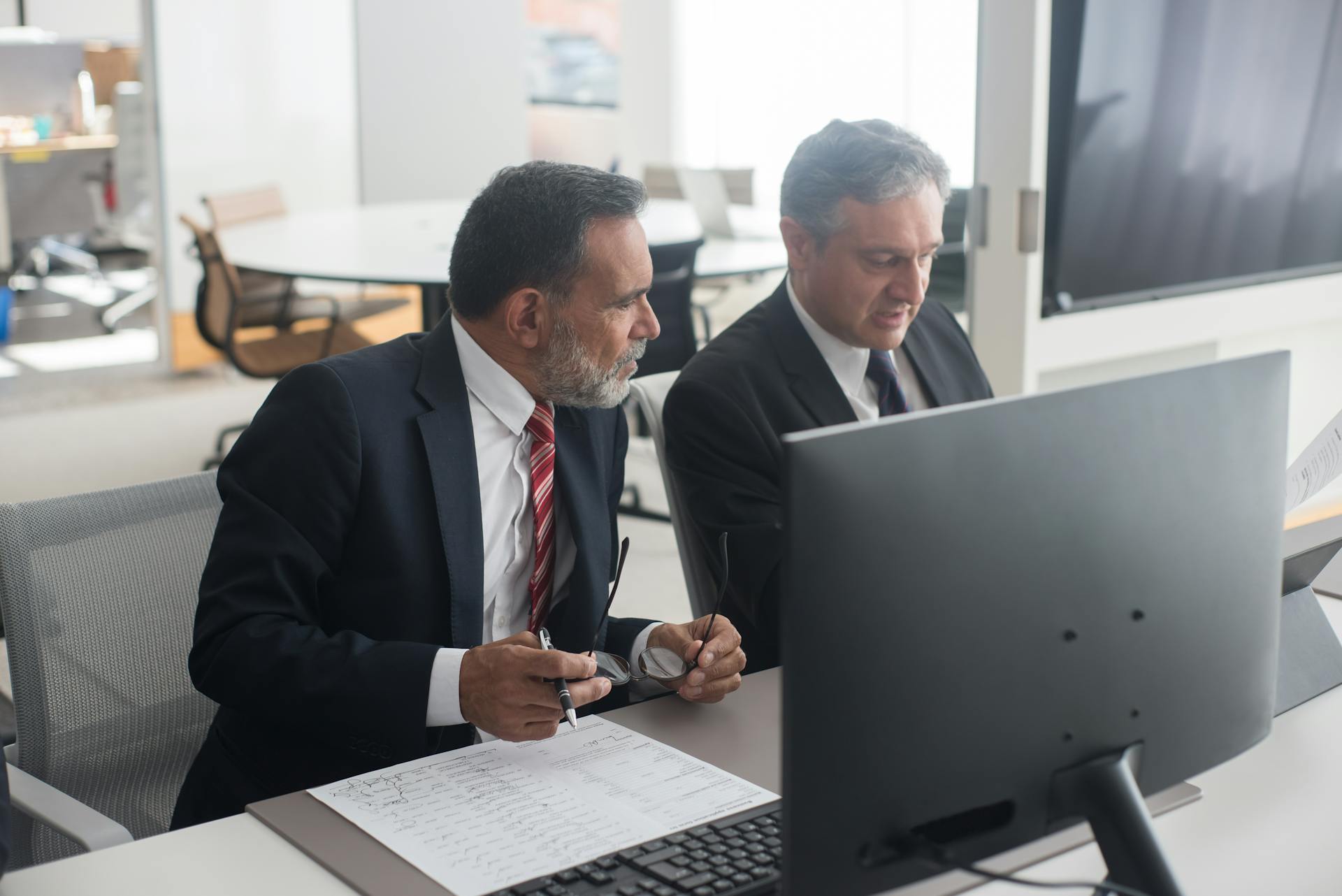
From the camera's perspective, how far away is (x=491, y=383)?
1.65 meters

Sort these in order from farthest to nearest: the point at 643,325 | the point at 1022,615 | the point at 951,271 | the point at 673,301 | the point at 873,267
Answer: the point at 951,271 → the point at 673,301 → the point at 873,267 → the point at 643,325 → the point at 1022,615

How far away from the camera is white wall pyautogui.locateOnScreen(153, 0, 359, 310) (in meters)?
6.30

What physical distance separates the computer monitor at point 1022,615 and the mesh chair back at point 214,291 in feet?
13.5

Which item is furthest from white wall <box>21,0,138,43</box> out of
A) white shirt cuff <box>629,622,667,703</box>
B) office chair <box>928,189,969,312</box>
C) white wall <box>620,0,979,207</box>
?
white shirt cuff <box>629,622,667,703</box>

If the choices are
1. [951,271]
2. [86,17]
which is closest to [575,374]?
[951,271]

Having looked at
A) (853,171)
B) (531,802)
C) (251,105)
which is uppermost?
(251,105)

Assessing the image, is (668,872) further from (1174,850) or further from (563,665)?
(1174,850)

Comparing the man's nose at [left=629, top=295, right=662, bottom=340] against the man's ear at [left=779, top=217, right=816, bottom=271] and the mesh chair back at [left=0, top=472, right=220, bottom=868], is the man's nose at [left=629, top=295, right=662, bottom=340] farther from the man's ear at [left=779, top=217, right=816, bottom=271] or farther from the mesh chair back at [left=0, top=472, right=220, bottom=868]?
the mesh chair back at [left=0, top=472, right=220, bottom=868]

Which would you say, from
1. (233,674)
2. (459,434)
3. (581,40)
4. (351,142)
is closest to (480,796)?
(233,674)

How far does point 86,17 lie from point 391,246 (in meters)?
6.86

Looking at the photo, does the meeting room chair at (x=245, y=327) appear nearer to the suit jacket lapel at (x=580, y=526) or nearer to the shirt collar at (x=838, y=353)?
the shirt collar at (x=838, y=353)

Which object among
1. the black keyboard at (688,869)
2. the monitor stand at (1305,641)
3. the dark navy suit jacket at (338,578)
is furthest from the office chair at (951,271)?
the black keyboard at (688,869)

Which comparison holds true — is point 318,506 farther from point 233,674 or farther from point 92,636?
point 92,636

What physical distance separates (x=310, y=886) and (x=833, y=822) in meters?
0.50
